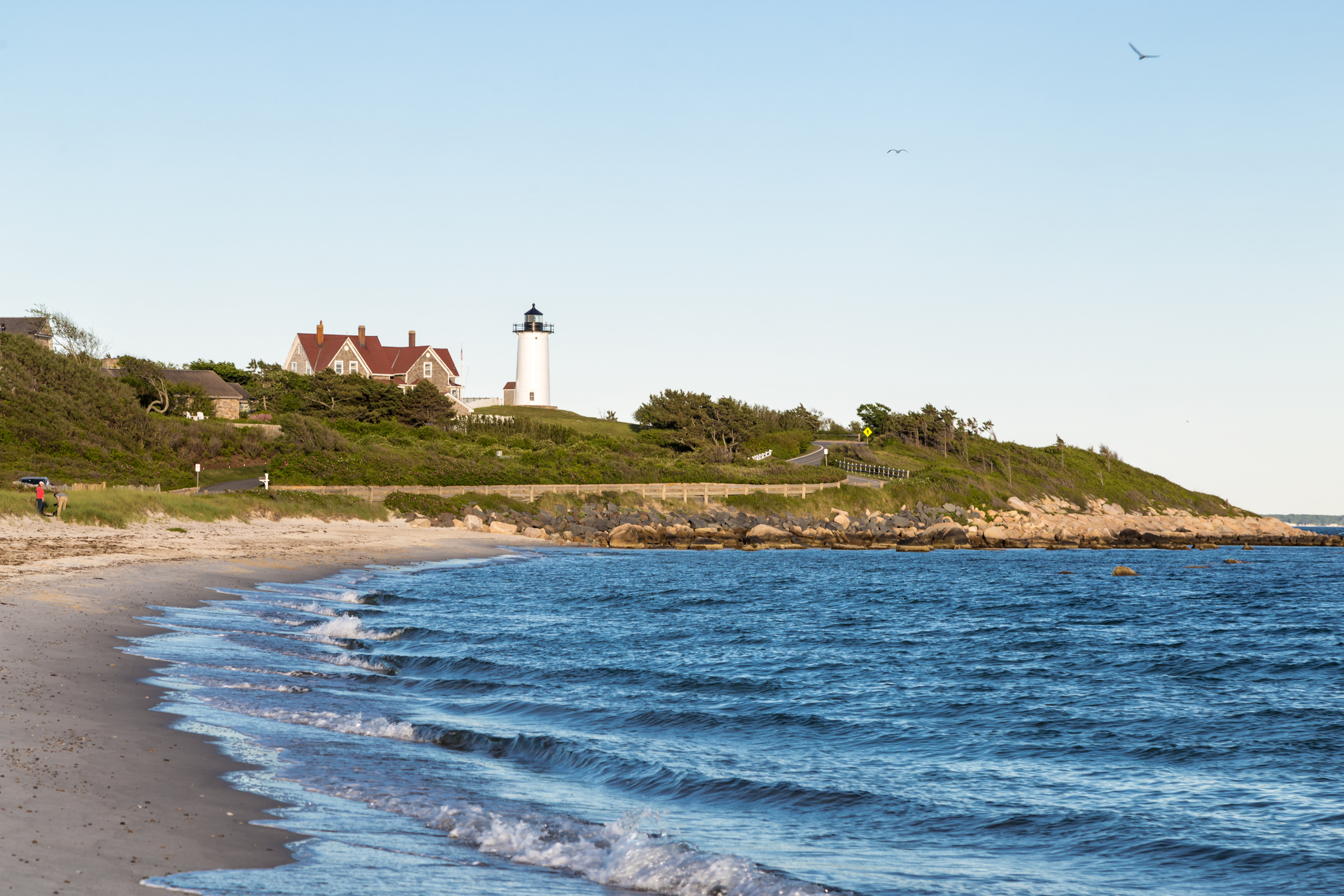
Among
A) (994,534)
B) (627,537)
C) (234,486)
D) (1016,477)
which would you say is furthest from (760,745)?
(1016,477)

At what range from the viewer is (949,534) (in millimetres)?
69000

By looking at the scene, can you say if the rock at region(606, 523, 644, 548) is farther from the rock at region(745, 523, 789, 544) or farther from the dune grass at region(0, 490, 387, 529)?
the dune grass at region(0, 490, 387, 529)

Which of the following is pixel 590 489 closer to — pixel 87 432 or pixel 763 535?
pixel 763 535

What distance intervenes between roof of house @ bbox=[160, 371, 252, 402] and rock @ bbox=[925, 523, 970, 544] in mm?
53072

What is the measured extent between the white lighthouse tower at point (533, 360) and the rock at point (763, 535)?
183 feet

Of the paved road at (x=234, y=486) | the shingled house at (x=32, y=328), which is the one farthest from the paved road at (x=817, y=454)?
the shingled house at (x=32, y=328)

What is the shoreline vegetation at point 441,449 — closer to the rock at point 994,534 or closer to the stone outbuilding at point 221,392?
the stone outbuilding at point 221,392

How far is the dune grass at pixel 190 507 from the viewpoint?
32781 mm

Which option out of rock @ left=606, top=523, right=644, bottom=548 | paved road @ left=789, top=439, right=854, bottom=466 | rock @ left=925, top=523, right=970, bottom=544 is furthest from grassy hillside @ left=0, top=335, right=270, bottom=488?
paved road @ left=789, top=439, right=854, bottom=466

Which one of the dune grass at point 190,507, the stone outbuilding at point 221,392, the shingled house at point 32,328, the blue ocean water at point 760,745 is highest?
the shingled house at point 32,328

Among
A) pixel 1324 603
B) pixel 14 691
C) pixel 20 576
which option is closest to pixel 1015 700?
pixel 14 691

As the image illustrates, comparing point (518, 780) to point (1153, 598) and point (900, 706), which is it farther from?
point (1153, 598)

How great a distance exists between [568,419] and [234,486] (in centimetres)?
5411

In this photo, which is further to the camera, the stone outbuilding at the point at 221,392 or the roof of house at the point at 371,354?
the roof of house at the point at 371,354
